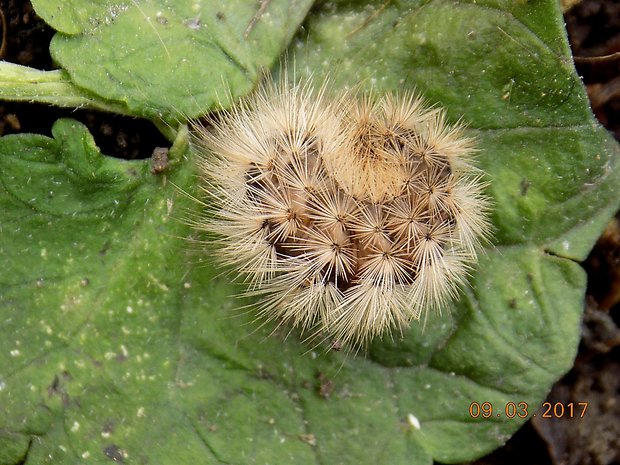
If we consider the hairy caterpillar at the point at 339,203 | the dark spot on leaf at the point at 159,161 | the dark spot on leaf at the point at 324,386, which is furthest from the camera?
the dark spot on leaf at the point at 324,386

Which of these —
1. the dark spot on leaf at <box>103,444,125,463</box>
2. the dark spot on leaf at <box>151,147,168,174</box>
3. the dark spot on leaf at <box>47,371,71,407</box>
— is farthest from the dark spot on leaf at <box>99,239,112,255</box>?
the dark spot on leaf at <box>103,444,125,463</box>

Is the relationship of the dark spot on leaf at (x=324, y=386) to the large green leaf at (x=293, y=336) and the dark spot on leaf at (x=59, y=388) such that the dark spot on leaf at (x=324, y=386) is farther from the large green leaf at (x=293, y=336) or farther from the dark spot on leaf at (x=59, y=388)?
the dark spot on leaf at (x=59, y=388)

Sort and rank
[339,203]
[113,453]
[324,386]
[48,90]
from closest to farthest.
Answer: [339,203] → [48,90] → [113,453] → [324,386]

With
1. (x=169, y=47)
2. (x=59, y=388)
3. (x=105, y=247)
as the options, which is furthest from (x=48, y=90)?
(x=59, y=388)

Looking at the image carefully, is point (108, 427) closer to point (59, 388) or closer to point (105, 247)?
point (59, 388)

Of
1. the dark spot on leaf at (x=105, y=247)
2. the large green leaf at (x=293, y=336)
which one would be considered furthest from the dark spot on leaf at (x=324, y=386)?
the dark spot on leaf at (x=105, y=247)

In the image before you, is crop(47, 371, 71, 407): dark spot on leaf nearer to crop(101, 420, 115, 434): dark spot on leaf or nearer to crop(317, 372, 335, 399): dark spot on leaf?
crop(101, 420, 115, 434): dark spot on leaf

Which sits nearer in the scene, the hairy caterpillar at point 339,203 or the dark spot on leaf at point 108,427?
the hairy caterpillar at point 339,203
